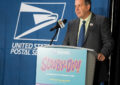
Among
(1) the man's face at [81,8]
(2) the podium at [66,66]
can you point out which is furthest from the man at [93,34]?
(2) the podium at [66,66]

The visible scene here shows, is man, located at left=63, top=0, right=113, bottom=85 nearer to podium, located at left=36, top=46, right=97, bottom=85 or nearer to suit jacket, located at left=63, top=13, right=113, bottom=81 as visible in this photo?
suit jacket, located at left=63, top=13, right=113, bottom=81

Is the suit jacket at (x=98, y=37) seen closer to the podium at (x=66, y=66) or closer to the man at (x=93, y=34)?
the man at (x=93, y=34)

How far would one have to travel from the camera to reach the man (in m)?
2.44

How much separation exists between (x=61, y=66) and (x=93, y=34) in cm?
78

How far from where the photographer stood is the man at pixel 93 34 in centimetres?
244

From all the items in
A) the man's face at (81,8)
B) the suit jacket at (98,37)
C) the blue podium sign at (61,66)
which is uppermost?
the man's face at (81,8)

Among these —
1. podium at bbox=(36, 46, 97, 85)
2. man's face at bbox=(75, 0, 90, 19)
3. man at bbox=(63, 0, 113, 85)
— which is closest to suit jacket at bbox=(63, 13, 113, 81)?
man at bbox=(63, 0, 113, 85)

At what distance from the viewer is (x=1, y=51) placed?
4160 millimetres

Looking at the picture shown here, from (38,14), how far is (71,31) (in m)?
1.43

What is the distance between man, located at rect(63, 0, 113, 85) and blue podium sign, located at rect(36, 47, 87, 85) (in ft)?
1.85

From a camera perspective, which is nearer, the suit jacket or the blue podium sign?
the blue podium sign

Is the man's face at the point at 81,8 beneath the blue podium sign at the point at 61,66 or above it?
above

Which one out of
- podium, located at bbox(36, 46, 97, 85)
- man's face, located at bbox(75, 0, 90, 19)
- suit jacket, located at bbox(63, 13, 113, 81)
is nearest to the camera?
podium, located at bbox(36, 46, 97, 85)

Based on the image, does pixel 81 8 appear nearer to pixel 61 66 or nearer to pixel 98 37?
pixel 98 37
